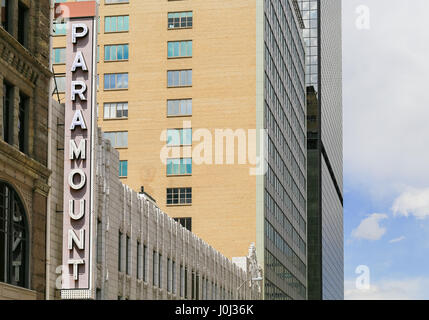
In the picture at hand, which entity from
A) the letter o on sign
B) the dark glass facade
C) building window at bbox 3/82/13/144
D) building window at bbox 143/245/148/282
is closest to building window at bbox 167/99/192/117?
the dark glass facade

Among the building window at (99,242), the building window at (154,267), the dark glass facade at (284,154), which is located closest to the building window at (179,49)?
the dark glass facade at (284,154)

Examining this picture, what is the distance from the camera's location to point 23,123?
33312 millimetres

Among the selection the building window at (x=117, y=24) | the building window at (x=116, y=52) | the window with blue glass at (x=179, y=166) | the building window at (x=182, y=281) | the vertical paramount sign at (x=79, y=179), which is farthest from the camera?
the building window at (x=117, y=24)

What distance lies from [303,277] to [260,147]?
4630 cm

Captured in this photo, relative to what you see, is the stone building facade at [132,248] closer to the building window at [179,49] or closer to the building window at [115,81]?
the building window at [179,49]

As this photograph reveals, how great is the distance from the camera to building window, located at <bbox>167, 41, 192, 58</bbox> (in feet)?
309

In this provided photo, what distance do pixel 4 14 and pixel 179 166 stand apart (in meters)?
59.0

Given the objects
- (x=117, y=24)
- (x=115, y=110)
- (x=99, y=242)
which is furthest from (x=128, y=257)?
(x=117, y=24)

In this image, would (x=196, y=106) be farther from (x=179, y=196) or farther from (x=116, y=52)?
(x=116, y=52)

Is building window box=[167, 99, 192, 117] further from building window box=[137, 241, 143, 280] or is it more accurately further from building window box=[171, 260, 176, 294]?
building window box=[137, 241, 143, 280]

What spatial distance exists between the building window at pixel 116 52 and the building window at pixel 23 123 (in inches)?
2467

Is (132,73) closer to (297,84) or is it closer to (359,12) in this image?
(297,84)

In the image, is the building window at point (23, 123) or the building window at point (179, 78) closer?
the building window at point (23, 123)

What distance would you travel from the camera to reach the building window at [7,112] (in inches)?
1251
